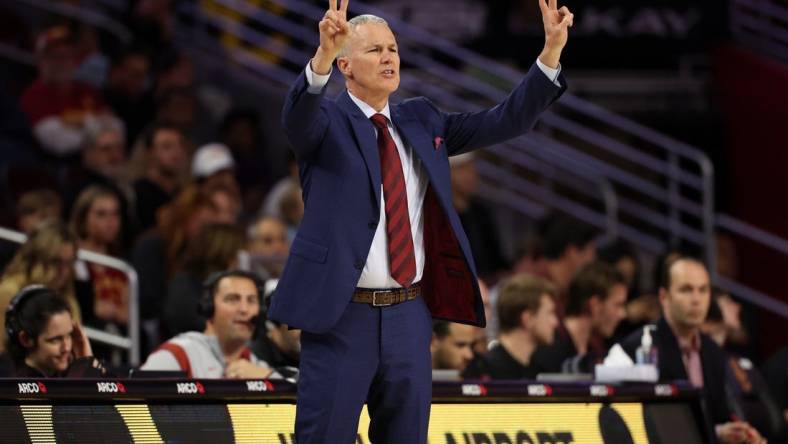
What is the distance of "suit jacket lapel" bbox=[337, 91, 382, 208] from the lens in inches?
212

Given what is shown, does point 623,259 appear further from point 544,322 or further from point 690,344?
point 690,344

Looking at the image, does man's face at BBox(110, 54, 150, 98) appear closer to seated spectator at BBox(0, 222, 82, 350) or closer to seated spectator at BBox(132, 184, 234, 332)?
seated spectator at BBox(132, 184, 234, 332)

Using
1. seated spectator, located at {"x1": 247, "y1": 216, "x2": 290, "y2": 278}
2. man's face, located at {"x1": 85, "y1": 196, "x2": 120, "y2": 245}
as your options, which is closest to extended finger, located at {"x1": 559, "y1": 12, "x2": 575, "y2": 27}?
seated spectator, located at {"x1": 247, "y1": 216, "x2": 290, "y2": 278}

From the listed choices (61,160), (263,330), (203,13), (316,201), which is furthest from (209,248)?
(203,13)

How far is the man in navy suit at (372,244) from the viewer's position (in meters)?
5.27

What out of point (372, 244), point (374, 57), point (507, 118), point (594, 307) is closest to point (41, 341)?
point (372, 244)

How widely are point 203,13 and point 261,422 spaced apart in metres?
8.09

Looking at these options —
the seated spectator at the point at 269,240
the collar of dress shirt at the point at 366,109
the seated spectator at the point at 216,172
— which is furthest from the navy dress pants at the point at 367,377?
the seated spectator at the point at 216,172

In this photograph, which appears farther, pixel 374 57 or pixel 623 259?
pixel 623 259

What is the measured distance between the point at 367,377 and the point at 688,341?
3.41 metres

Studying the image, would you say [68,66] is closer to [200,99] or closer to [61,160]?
[61,160]

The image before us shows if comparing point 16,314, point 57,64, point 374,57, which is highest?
point 57,64

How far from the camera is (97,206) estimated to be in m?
9.84

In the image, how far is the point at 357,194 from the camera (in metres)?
5.36
